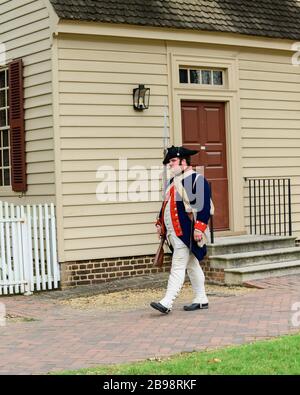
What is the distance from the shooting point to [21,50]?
1212 cm

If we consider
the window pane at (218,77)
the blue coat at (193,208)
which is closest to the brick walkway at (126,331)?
the blue coat at (193,208)

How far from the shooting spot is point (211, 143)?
508 inches

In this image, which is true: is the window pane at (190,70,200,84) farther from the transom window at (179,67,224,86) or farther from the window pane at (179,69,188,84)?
the window pane at (179,69,188,84)

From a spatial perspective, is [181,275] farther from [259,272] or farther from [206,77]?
[206,77]

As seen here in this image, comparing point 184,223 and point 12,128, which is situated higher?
point 12,128

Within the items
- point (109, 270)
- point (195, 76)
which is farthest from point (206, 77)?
point (109, 270)

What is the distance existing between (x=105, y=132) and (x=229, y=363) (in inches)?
242

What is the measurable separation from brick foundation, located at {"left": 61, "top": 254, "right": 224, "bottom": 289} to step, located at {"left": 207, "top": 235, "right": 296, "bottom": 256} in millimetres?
260

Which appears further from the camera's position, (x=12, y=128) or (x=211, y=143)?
(x=211, y=143)

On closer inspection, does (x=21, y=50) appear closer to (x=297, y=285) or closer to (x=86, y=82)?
(x=86, y=82)

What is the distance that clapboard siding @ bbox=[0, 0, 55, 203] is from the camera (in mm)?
11375
